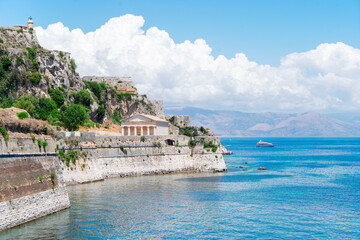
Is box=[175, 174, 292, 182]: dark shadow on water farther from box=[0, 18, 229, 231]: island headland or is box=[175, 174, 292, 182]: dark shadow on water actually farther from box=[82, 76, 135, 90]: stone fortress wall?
box=[82, 76, 135, 90]: stone fortress wall

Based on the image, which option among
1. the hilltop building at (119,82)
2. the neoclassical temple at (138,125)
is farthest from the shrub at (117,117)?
the neoclassical temple at (138,125)

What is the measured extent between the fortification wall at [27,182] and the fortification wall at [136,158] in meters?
14.5

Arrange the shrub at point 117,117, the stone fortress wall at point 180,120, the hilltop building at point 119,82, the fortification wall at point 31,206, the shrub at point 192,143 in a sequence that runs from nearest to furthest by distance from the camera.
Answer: the fortification wall at point 31,206 → the shrub at point 192,143 → the shrub at point 117,117 → the hilltop building at point 119,82 → the stone fortress wall at point 180,120

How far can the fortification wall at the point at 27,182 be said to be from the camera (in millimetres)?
26922

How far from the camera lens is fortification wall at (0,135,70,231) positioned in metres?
26.9

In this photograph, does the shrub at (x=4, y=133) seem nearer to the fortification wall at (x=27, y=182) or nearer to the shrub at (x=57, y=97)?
the fortification wall at (x=27, y=182)

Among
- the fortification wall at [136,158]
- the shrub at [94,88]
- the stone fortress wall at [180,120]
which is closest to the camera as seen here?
the fortification wall at [136,158]

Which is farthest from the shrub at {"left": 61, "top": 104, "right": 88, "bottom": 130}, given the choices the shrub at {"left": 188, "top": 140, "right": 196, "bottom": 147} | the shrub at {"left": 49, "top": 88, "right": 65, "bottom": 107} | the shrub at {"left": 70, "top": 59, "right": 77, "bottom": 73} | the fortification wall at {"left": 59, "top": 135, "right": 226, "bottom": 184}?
the shrub at {"left": 70, "top": 59, "right": 77, "bottom": 73}

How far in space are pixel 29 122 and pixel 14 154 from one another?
405 centimetres

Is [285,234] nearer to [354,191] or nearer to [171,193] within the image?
[171,193]

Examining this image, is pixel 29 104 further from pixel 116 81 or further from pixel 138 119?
pixel 116 81

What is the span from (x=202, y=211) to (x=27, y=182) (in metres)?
14.9

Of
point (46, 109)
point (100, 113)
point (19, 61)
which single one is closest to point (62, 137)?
point (46, 109)

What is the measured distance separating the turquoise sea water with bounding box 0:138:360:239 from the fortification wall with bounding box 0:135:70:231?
33.3 inches
